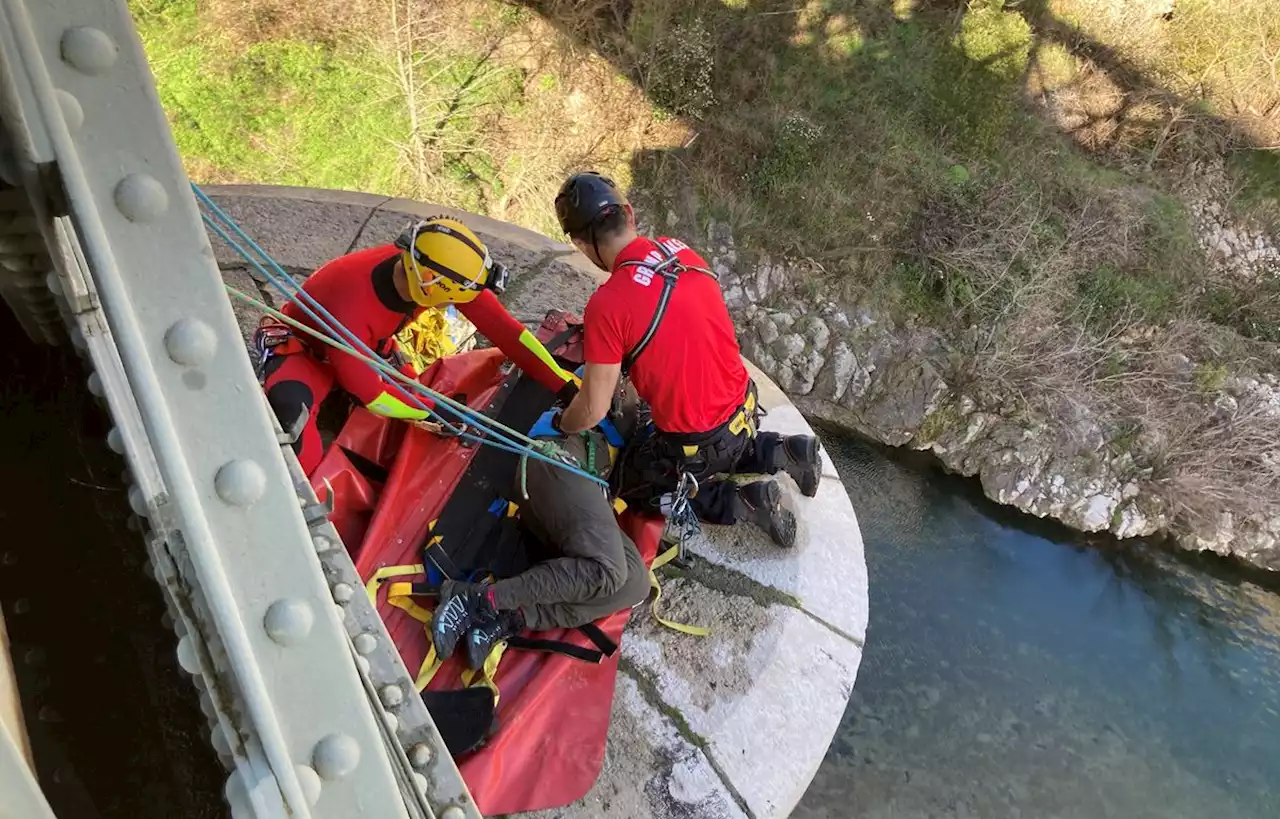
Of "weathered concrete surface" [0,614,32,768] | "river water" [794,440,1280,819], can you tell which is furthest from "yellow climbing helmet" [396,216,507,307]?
"river water" [794,440,1280,819]

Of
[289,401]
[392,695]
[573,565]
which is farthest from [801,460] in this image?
[392,695]

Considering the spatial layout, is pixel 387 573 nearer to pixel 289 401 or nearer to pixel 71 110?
pixel 289 401

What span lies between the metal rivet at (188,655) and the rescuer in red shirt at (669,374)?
5.52 ft

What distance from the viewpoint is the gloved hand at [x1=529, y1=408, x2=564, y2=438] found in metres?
2.87

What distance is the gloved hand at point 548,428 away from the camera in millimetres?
2865

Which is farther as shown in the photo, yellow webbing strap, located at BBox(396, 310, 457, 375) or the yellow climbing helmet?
yellow webbing strap, located at BBox(396, 310, 457, 375)

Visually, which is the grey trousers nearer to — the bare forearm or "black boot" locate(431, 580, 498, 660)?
"black boot" locate(431, 580, 498, 660)

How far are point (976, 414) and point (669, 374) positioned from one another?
5818 millimetres

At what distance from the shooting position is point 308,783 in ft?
3.24

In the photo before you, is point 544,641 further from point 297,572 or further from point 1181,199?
point 1181,199

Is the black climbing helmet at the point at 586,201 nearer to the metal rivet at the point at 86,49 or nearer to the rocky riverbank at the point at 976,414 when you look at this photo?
the metal rivet at the point at 86,49

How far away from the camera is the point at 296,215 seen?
4.27m

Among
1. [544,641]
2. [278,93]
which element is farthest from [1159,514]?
[278,93]

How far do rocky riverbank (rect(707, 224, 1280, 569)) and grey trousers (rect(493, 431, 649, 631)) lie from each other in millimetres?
5456
